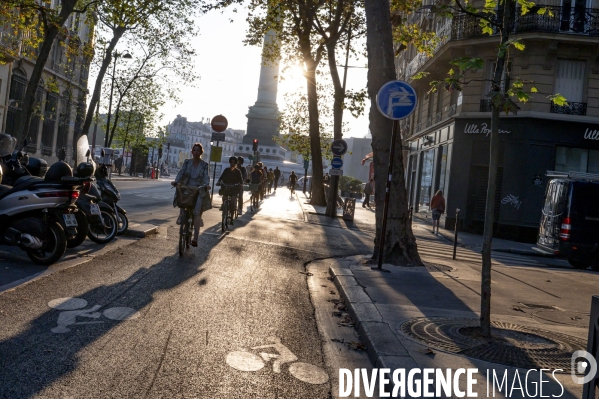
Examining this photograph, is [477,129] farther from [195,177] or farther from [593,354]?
[593,354]

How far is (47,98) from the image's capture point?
150 ft

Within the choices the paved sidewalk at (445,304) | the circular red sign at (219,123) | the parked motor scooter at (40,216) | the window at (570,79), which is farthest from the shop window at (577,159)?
the parked motor scooter at (40,216)

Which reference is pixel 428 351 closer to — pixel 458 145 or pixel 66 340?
pixel 66 340

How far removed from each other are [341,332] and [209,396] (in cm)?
240

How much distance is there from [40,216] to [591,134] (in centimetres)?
2271

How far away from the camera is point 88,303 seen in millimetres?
6355

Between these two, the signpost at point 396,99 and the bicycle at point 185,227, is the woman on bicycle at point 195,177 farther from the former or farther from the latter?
the signpost at point 396,99

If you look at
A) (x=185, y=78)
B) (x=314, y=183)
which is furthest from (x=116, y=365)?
(x=185, y=78)

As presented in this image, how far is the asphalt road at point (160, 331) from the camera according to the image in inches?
166

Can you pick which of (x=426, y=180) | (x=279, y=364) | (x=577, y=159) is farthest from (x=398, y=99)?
(x=426, y=180)

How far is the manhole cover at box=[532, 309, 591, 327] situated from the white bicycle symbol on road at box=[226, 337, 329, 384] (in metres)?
3.56

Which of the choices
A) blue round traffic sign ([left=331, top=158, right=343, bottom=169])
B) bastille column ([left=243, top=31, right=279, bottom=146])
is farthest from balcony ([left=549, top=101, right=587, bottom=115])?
bastille column ([left=243, top=31, right=279, bottom=146])

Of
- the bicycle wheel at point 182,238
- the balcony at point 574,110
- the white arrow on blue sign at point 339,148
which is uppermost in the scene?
the balcony at point 574,110

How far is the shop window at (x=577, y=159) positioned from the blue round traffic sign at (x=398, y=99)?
18.0 m
